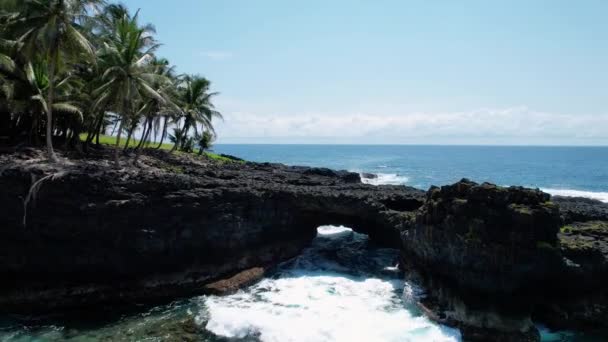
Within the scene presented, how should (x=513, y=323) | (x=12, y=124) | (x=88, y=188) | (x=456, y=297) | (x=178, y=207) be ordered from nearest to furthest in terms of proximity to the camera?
(x=513, y=323) < (x=456, y=297) < (x=88, y=188) < (x=178, y=207) < (x=12, y=124)

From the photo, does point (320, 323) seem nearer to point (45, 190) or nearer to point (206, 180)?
point (206, 180)

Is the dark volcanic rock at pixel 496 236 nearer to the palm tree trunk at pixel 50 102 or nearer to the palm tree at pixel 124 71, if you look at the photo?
the palm tree at pixel 124 71

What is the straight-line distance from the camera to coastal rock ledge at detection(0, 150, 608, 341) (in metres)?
20.0

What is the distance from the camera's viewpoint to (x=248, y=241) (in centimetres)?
2723

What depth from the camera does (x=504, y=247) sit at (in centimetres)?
1970

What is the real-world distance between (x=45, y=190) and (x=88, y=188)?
201cm

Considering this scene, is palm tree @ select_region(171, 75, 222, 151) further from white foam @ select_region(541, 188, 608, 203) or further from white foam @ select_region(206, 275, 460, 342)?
white foam @ select_region(541, 188, 608, 203)

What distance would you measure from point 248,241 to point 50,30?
53.8 feet

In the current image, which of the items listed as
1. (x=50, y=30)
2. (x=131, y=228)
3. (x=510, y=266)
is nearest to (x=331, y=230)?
(x=131, y=228)

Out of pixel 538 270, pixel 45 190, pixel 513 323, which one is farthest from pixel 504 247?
pixel 45 190

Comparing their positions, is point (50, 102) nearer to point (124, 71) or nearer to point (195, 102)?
point (124, 71)

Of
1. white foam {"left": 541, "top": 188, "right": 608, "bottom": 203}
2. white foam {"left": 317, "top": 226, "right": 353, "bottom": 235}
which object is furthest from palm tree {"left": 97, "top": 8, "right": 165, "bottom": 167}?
white foam {"left": 541, "top": 188, "right": 608, "bottom": 203}

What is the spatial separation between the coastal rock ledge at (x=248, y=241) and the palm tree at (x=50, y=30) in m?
3.90

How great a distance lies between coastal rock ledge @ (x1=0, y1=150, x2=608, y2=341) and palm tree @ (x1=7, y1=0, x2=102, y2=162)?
390cm
